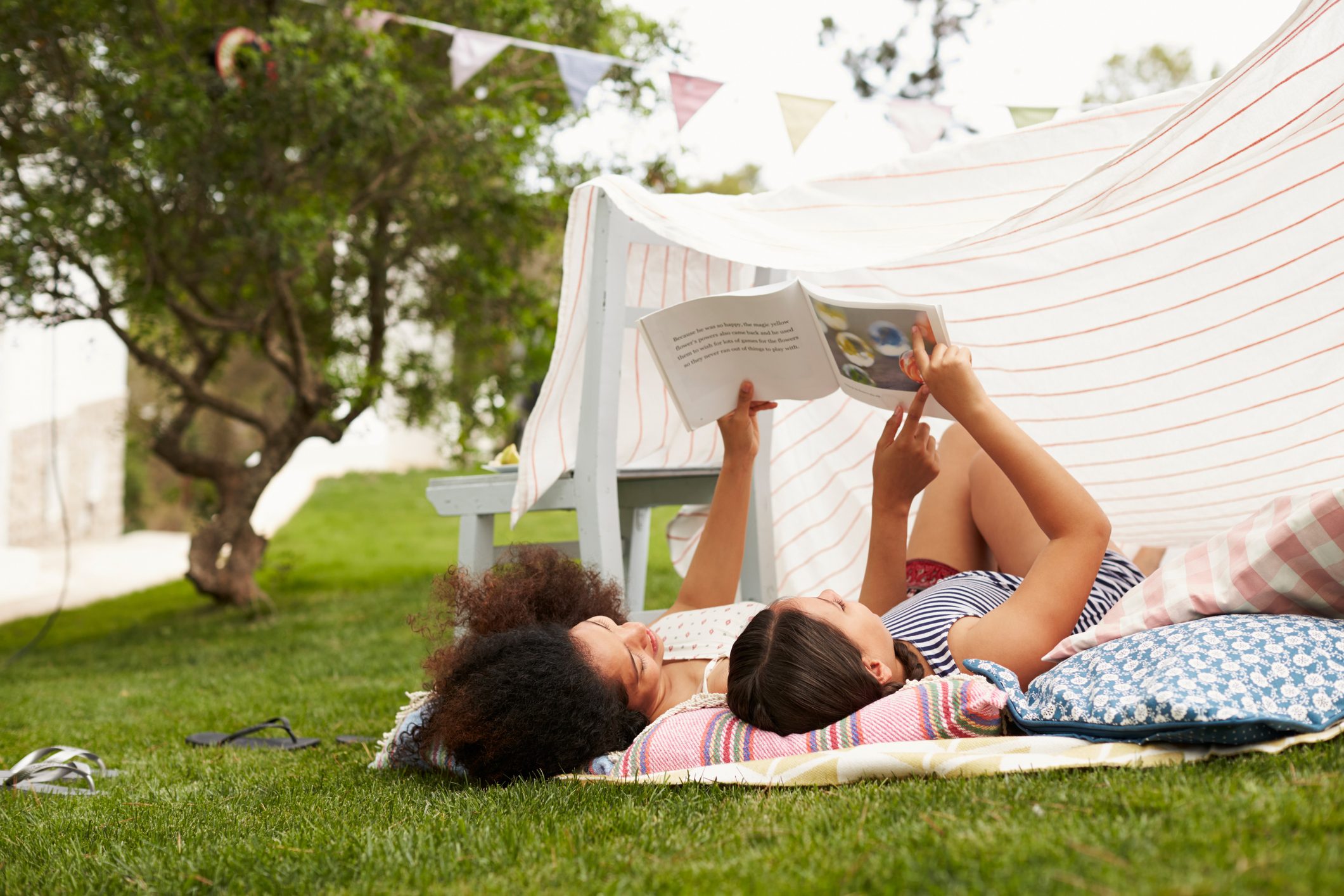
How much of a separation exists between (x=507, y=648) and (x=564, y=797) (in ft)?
0.97

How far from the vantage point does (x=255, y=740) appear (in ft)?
8.74

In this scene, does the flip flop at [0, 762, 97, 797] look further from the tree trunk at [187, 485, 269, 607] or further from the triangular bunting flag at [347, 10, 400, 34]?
the tree trunk at [187, 485, 269, 607]

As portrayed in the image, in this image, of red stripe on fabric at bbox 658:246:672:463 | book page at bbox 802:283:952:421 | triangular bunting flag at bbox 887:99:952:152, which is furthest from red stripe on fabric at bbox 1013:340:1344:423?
triangular bunting flag at bbox 887:99:952:152

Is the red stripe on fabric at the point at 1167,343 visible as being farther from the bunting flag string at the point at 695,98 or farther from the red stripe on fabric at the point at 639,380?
the bunting flag string at the point at 695,98

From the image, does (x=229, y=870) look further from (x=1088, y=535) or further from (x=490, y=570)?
(x=1088, y=535)

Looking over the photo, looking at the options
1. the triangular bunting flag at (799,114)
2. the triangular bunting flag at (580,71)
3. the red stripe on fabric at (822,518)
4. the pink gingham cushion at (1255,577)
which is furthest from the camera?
the triangular bunting flag at (580,71)

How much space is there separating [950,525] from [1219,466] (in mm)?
717

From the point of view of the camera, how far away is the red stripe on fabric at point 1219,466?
246 centimetres

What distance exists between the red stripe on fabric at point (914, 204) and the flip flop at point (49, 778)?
184cm

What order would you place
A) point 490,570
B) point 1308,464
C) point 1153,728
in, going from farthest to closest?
point 1308,464 → point 490,570 → point 1153,728

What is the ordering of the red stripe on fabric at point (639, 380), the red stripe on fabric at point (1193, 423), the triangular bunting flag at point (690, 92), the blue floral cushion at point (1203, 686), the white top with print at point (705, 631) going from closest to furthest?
the blue floral cushion at point (1203, 686)
the white top with print at point (705, 631)
the red stripe on fabric at point (1193, 423)
the red stripe on fabric at point (639, 380)
the triangular bunting flag at point (690, 92)

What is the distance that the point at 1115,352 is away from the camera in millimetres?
2578

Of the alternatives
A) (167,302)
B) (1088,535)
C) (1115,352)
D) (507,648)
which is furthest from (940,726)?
(167,302)

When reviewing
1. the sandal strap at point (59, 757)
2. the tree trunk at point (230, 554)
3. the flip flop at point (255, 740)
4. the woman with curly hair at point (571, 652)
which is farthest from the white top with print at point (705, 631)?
the tree trunk at point (230, 554)
